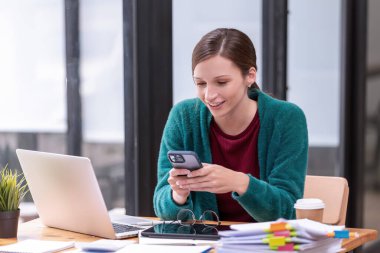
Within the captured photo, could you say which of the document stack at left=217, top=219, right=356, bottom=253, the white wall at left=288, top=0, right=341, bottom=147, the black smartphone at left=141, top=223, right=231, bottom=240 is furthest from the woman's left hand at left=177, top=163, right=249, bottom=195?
the white wall at left=288, top=0, right=341, bottom=147

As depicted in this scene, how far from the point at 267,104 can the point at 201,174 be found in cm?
55

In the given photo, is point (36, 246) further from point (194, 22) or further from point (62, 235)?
point (194, 22)

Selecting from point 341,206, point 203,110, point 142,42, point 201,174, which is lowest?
point 341,206

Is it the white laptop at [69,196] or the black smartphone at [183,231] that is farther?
the white laptop at [69,196]

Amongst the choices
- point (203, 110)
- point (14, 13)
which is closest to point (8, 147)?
point (14, 13)

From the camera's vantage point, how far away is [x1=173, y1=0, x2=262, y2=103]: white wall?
3.36 metres

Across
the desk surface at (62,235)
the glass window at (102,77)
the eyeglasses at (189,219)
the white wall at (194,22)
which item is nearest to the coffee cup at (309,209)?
the desk surface at (62,235)

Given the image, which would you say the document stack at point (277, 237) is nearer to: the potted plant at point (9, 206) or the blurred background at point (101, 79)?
the potted plant at point (9, 206)

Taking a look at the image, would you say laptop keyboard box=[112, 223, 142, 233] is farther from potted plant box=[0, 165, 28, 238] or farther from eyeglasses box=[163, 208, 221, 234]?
potted plant box=[0, 165, 28, 238]

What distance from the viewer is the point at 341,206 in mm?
2574

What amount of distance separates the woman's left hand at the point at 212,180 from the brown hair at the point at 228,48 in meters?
0.45

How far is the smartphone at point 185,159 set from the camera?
6.66 feet

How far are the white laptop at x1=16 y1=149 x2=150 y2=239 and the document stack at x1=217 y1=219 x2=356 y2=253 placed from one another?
1.46 ft

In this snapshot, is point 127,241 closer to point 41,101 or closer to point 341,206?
point 341,206
